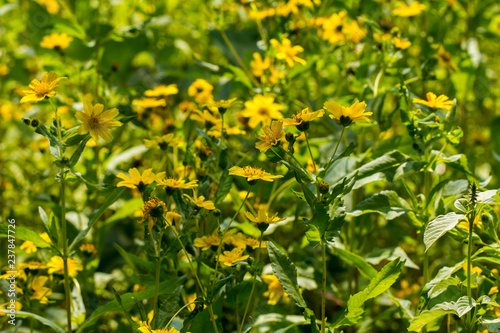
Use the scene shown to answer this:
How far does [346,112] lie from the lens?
0.78 m

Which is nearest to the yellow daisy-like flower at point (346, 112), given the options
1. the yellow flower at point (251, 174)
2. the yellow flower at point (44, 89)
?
the yellow flower at point (251, 174)

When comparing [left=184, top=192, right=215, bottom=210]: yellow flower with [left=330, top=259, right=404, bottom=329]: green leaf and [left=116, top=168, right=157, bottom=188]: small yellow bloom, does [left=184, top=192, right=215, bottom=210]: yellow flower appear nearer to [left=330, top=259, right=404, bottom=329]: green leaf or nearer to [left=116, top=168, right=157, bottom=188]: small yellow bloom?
[left=116, top=168, right=157, bottom=188]: small yellow bloom

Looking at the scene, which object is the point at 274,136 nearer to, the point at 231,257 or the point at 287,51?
the point at 231,257

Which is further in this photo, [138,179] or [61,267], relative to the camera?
[61,267]

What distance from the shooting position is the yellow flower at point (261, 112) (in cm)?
111

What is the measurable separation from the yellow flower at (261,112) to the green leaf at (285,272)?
39 centimetres

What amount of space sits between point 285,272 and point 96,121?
0.40 m

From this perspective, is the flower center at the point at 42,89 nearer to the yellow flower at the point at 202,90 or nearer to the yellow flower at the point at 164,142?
the yellow flower at the point at 164,142

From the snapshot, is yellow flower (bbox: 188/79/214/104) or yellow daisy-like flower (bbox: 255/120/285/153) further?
yellow flower (bbox: 188/79/214/104)

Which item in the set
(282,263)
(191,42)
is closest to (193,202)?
(282,263)

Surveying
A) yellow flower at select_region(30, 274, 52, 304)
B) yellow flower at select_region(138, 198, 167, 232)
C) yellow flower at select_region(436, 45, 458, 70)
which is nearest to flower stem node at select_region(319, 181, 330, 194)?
yellow flower at select_region(138, 198, 167, 232)

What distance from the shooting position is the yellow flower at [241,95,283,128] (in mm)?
1114

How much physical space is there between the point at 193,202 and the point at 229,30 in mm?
1183

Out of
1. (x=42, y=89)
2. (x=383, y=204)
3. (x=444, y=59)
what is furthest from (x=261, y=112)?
(x=444, y=59)
